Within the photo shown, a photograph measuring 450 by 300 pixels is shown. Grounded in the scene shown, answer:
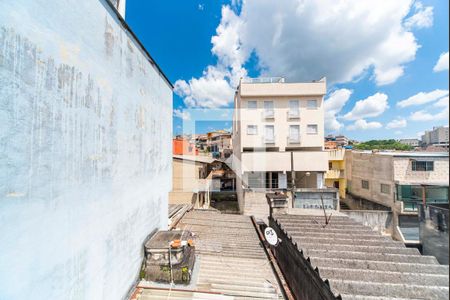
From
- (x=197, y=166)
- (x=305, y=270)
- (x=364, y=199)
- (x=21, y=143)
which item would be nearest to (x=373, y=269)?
(x=305, y=270)

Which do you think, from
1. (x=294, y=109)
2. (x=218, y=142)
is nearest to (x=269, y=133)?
(x=294, y=109)

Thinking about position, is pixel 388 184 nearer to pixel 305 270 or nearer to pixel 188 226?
pixel 305 270

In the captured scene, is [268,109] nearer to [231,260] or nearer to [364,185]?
[364,185]

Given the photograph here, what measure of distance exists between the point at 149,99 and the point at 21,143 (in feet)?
12.3

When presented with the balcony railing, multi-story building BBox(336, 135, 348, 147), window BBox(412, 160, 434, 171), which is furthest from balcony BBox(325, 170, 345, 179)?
multi-story building BBox(336, 135, 348, 147)

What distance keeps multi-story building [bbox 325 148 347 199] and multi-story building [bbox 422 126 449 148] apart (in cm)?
2230

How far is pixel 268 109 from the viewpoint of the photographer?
59.6 ft

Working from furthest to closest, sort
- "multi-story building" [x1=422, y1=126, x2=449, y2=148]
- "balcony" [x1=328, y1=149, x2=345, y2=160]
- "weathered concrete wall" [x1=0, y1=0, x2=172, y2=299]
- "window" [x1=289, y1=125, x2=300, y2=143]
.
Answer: "balcony" [x1=328, y1=149, x2=345, y2=160]
"window" [x1=289, y1=125, x2=300, y2=143]
"weathered concrete wall" [x1=0, y1=0, x2=172, y2=299]
"multi-story building" [x1=422, y1=126, x2=449, y2=148]

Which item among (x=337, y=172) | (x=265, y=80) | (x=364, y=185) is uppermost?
(x=265, y=80)

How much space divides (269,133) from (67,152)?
17023 millimetres

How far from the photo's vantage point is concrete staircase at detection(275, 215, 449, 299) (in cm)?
327

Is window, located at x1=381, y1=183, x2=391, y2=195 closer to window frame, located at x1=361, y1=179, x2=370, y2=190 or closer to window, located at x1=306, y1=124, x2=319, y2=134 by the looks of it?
window frame, located at x1=361, y1=179, x2=370, y2=190

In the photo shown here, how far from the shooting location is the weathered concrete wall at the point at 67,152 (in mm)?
1969

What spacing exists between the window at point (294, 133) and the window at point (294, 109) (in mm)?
1085
